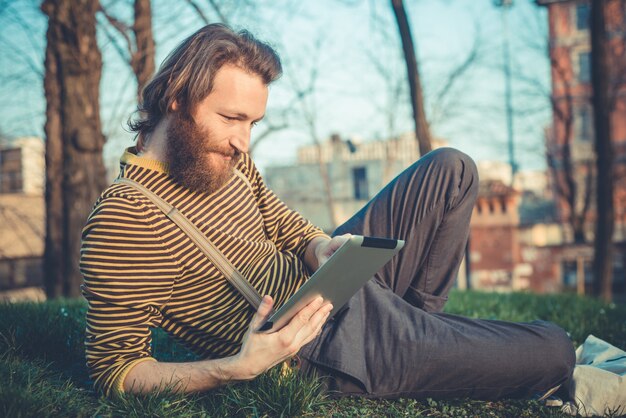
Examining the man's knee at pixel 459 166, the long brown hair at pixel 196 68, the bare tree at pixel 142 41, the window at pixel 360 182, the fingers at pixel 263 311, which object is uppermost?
the bare tree at pixel 142 41

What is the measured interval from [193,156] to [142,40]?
24.9 feet

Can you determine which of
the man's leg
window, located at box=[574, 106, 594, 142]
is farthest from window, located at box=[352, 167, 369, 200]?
the man's leg

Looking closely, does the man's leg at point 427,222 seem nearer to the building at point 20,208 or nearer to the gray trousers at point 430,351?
the gray trousers at point 430,351

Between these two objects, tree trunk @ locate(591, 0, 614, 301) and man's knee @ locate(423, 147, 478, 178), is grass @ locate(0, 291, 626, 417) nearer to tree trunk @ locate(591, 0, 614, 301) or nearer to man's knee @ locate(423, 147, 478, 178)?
man's knee @ locate(423, 147, 478, 178)

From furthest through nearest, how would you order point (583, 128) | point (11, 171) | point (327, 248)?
point (583, 128) → point (11, 171) → point (327, 248)

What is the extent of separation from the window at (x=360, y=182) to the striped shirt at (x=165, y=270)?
41776 mm

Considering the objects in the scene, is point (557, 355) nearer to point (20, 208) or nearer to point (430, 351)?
point (430, 351)

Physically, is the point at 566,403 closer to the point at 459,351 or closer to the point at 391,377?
the point at 459,351

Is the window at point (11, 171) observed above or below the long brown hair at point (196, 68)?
below

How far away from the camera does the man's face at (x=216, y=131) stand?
2.35 meters

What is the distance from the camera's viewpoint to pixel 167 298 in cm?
220

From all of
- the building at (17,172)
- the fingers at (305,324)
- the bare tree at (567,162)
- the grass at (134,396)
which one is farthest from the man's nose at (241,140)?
the building at (17,172)

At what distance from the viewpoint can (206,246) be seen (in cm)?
225

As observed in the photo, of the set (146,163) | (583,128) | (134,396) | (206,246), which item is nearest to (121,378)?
(134,396)
